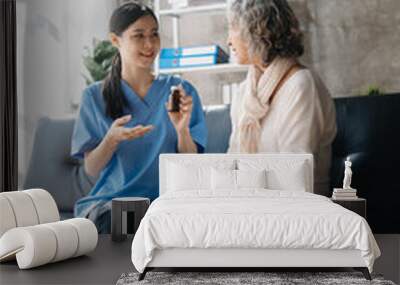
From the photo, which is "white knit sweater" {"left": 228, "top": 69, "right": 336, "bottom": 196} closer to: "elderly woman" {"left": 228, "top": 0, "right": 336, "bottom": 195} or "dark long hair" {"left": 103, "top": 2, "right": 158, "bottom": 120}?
"elderly woman" {"left": 228, "top": 0, "right": 336, "bottom": 195}

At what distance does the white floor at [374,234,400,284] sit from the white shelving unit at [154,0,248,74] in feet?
6.67

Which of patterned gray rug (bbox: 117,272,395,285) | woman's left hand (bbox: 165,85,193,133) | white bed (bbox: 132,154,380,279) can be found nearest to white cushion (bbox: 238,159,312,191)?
woman's left hand (bbox: 165,85,193,133)

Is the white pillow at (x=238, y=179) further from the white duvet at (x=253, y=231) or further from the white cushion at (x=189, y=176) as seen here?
the white duvet at (x=253, y=231)

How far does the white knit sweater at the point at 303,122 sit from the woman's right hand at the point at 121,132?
116 centimetres

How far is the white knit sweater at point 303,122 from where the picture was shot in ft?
20.8

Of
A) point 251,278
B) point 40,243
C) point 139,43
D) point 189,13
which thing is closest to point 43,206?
point 40,243

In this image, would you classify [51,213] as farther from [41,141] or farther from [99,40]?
[99,40]

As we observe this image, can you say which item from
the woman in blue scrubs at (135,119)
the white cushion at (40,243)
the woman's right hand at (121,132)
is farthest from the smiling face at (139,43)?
the white cushion at (40,243)

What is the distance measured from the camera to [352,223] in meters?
4.41

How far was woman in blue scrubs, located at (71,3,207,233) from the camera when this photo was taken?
6570 millimetres

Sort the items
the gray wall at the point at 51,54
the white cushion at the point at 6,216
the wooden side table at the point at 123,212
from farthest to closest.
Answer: the gray wall at the point at 51,54 → the wooden side table at the point at 123,212 → the white cushion at the point at 6,216

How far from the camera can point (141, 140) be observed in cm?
660

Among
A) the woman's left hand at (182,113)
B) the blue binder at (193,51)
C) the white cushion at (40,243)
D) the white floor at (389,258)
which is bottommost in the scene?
the white floor at (389,258)

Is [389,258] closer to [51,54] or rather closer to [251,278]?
[251,278]
